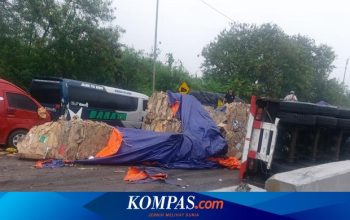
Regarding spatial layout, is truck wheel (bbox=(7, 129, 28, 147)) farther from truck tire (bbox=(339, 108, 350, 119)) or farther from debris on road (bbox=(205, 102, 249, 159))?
truck tire (bbox=(339, 108, 350, 119))

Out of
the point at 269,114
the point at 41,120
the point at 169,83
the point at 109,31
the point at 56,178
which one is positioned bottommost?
the point at 56,178

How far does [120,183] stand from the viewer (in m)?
8.60

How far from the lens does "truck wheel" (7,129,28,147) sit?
11.8m

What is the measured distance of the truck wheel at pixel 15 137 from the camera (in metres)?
11.8

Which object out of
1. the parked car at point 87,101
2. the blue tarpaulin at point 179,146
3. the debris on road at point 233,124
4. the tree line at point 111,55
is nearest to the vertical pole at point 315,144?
the blue tarpaulin at point 179,146

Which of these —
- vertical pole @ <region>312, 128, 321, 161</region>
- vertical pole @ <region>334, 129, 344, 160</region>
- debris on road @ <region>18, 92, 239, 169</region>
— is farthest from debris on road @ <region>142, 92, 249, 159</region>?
vertical pole @ <region>312, 128, 321, 161</region>

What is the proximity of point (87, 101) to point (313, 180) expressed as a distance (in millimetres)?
12260

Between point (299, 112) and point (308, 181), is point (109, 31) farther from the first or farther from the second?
point (308, 181)

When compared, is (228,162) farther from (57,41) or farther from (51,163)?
(57,41)

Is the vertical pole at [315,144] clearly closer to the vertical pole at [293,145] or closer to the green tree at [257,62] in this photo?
the vertical pole at [293,145]

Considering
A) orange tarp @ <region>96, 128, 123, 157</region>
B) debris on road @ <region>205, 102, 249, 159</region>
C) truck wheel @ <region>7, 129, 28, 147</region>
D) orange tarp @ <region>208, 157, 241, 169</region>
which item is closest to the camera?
orange tarp @ <region>96, 128, 123, 157</region>

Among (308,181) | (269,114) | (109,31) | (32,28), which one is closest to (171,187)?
(269,114)

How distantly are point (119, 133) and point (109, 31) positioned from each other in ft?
45.9

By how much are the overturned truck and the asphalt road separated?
8.05ft
